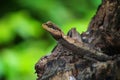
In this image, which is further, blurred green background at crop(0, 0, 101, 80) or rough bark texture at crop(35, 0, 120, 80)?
blurred green background at crop(0, 0, 101, 80)

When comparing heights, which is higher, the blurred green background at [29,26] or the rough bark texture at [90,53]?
the blurred green background at [29,26]

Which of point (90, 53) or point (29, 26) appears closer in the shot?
point (90, 53)

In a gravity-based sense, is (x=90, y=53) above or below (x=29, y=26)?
below

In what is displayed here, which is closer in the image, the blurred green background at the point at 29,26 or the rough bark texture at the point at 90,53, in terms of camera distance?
the rough bark texture at the point at 90,53

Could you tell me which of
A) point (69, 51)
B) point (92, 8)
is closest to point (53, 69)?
point (69, 51)
